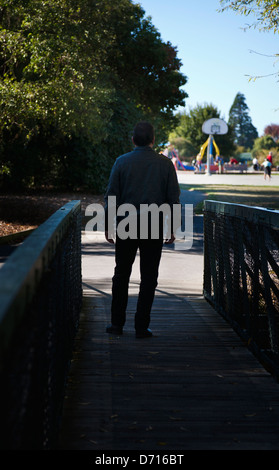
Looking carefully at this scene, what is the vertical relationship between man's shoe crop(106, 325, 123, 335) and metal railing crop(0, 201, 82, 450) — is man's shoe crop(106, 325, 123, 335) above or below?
below

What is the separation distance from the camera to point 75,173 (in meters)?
25.9

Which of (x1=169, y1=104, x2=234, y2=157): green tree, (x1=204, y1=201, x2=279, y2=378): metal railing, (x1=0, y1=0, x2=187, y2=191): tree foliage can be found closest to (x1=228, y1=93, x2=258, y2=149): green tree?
(x1=169, y1=104, x2=234, y2=157): green tree

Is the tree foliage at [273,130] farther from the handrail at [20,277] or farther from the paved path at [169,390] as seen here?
the handrail at [20,277]

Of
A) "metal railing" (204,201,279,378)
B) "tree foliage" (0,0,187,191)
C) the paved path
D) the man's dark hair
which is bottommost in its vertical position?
the paved path

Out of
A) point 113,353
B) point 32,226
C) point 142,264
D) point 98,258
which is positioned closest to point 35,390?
point 113,353

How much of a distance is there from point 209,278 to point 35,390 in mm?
5382

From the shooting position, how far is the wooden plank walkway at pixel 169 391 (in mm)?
3275

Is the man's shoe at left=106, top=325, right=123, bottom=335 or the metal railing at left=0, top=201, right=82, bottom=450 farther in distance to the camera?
the man's shoe at left=106, top=325, right=123, bottom=335

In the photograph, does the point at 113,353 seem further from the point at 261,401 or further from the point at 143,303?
the point at 261,401

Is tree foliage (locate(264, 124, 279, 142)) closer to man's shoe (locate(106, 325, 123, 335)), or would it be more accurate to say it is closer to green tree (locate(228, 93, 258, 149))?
green tree (locate(228, 93, 258, 149))

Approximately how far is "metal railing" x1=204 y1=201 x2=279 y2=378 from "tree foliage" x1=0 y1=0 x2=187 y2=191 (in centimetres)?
988

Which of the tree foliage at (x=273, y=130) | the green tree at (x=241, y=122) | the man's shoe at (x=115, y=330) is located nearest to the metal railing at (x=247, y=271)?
the man's shoe at (x=115, y=330)

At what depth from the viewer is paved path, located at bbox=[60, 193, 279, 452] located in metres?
3.27

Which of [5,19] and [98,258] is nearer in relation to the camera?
[98,258]
